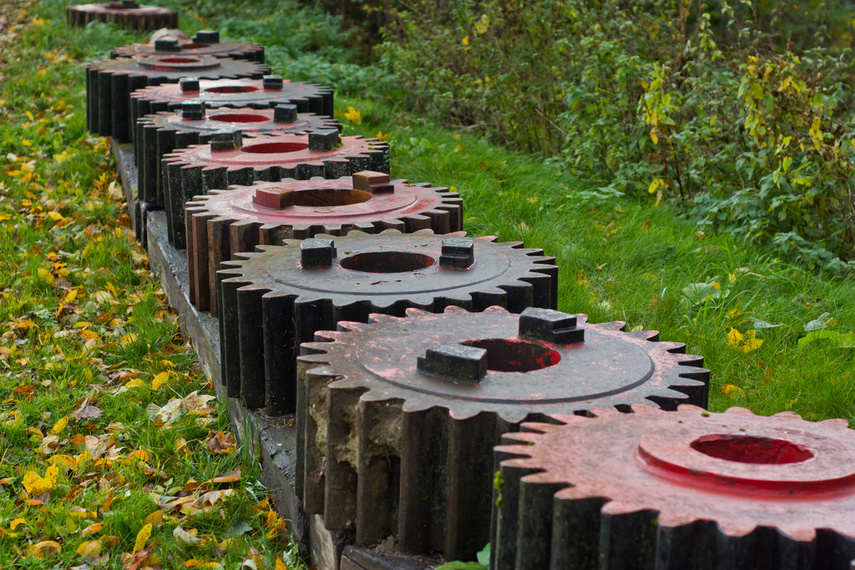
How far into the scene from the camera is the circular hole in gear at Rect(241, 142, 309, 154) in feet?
19.0

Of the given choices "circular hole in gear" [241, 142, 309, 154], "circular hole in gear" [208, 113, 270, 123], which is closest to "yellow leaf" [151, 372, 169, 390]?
"circular hole in gear" [241, 142, 309, 154]

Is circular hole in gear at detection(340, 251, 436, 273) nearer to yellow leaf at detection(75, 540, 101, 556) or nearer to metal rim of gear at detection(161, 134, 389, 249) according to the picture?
yellow leaf at detection(75, 540, 101, 556)

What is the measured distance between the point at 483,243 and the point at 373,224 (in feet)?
1.76

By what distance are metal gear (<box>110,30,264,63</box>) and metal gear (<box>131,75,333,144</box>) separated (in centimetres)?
196

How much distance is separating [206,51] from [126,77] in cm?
182

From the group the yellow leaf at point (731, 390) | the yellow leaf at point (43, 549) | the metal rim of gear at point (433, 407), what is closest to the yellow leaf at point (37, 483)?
the yellow leaf at point (43, 549)

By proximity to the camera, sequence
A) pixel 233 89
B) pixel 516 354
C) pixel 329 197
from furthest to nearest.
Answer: pixel 233 89, pixel 329 197, pixel 516 354

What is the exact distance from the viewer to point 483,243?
4.07m

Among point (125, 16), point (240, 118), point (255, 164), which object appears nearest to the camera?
point (255, 164)

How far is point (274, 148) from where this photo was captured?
584 centimetres

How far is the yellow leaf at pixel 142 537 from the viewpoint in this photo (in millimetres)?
3391

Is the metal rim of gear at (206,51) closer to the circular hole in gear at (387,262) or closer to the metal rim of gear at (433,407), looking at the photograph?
the circular hole in gear at (387,262)

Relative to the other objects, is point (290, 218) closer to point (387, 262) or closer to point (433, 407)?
point (387, 262)

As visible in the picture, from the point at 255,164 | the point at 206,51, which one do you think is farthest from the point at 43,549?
the point at 206,51
